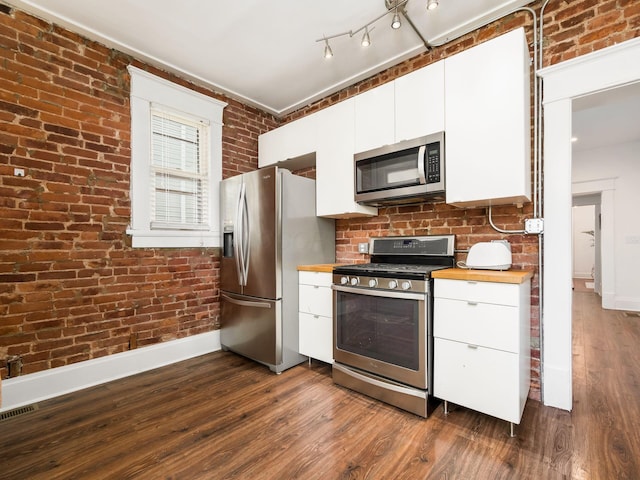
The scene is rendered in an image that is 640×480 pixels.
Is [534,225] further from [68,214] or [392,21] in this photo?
[68,214]

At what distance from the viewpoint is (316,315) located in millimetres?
2770

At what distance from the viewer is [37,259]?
90.2 inches

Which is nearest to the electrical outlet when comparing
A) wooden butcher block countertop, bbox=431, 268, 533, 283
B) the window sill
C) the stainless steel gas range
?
wooden butcher block countertop, bbox=431, 268, 533, 283

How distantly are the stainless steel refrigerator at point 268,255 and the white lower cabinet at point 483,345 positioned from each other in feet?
4.31

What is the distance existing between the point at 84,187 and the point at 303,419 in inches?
96.7

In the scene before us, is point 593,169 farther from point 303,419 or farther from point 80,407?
point 80,407

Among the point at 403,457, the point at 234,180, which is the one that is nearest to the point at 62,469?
the point at 403,457

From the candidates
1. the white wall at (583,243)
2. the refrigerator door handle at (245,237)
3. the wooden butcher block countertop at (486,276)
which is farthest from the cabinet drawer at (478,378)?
the white wall at (583,243)

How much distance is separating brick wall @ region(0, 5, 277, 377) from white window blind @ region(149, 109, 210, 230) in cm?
26

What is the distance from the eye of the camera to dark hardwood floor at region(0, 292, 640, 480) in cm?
157

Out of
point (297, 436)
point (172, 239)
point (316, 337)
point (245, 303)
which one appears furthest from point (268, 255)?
point (297, 436)

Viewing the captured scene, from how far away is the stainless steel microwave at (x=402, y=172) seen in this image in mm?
2277

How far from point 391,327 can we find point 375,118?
169 centimetres

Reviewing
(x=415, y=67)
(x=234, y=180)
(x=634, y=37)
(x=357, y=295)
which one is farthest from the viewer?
(x=234, y=180)
